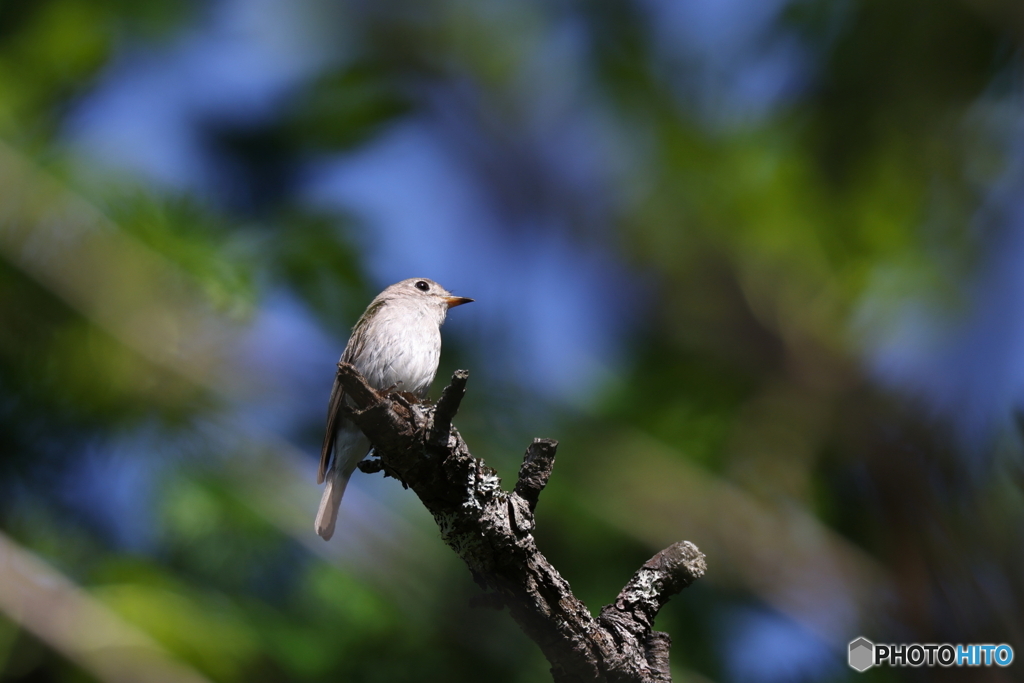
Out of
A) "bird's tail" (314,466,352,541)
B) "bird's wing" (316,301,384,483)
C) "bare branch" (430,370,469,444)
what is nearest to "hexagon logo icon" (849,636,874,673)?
"bare branch" (430,370,469,444)

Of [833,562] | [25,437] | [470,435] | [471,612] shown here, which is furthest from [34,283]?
[833,562]

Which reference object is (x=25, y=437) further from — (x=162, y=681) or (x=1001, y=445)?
(x=1001, y=445)

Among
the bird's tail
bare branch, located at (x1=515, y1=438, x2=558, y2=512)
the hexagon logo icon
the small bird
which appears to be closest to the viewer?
the hexagon logo icon

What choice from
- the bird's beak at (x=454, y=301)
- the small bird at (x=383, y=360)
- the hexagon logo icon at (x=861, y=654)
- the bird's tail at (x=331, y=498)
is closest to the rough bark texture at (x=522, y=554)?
the hexagon logo icon at (x=861, y=654)

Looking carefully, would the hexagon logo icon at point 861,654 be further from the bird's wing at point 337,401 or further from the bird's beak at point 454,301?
the bird's beak at point 454,301

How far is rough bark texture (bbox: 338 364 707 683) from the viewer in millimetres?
2051

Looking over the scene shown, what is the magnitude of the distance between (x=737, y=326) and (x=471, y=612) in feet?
4.47

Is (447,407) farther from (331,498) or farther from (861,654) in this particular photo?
(331,498)

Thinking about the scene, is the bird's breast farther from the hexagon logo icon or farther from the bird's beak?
the hexagon logo icon

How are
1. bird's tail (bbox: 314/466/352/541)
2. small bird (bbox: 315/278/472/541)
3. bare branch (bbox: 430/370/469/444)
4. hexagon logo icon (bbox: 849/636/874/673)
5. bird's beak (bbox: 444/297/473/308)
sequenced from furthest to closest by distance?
bird's beak (bbox: 444/297/473/308)
small bird (bbox: 315/278/472/541)
bird's tail (bbox: 314/466/352/541)
bare branch (bbox: 430/370/469/444)
hexagon logo icon (bbox: 849/636/874/673)

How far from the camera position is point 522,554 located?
2094 mm

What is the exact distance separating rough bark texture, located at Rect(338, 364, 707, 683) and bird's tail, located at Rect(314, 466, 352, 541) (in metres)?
1.08

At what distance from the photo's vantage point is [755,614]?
286cm

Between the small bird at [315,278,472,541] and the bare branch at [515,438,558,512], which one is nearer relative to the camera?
the bare branch at [515,438,558,512]
